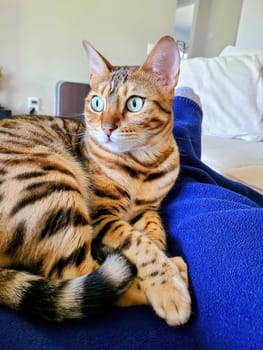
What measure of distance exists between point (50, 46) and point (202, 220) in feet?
8.05

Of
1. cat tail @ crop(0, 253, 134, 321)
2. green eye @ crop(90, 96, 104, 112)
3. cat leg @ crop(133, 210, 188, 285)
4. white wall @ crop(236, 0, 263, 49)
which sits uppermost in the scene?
white wall @ crop(236, 0, 263, 49)

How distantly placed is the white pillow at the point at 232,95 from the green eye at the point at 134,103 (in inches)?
43.7

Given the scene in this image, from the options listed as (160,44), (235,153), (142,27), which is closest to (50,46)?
(142,27)

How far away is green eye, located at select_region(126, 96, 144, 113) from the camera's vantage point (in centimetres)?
78

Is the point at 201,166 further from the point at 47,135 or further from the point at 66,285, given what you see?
the point at 66,285

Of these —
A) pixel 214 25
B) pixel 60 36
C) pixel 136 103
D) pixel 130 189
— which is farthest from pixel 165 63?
pixel 214 25

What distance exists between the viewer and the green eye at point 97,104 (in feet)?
2.72

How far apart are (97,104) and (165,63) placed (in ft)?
0.69

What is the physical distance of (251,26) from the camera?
2633 mm

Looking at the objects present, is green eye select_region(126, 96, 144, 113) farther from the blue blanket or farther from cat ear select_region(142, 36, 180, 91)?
the blue blanket

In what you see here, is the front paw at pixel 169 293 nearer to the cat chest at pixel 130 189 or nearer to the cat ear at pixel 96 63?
the cat chest at pixel 130 189

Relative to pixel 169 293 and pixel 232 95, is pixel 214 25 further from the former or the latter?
pixel 169 293

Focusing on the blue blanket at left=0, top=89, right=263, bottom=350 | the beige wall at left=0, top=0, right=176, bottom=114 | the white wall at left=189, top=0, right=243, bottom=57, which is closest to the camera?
the blue blanket at left=0, top=89, right=263, bottom=350

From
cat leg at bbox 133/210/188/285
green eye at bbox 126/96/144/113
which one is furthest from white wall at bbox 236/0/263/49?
cat leg at bbox 133/210/188/285
